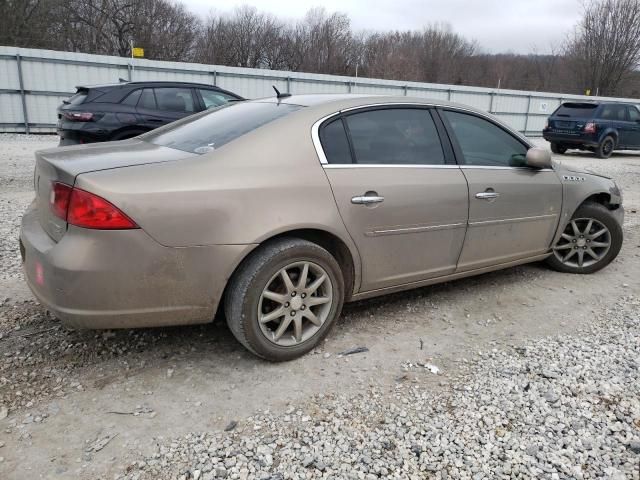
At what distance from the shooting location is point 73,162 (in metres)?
2.67

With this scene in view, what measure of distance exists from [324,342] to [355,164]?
1120 mm

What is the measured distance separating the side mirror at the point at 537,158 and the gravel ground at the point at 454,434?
157cm

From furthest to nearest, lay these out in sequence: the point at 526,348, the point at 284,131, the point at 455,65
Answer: the point at 455,65, the point at 526,348, the point at 284,131

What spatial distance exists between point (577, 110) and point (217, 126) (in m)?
14.9

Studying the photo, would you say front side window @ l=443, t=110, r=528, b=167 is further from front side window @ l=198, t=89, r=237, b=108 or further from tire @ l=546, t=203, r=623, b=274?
front side window @ l=198, t=89, r=237, b=108

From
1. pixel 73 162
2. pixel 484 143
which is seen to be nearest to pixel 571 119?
pixel 484 143

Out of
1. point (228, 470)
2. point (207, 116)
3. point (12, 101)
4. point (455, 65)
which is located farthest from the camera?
point (455, 65)

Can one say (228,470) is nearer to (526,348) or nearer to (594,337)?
(526,348)

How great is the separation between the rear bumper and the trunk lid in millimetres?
116

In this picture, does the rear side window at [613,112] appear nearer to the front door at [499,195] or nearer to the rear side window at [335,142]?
the front door at [499,195]

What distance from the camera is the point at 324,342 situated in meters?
3.21

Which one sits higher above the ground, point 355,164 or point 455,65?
point 455,65

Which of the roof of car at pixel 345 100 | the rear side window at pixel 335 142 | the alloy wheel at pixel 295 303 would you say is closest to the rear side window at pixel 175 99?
the roof of car at pixel 345 100

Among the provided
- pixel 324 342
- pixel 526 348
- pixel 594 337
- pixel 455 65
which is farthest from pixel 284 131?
pixel 455 65
